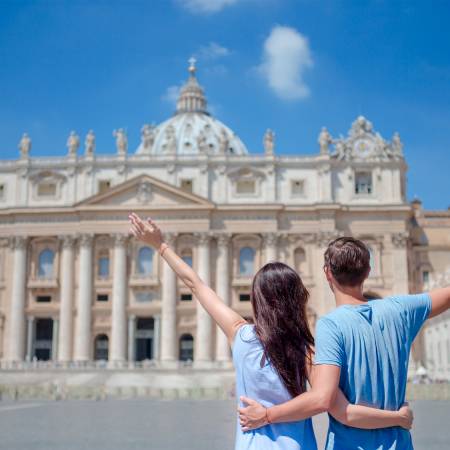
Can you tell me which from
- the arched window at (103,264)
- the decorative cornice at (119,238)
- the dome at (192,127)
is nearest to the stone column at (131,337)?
the arched window at (103,264)

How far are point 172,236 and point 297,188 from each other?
1009 cm

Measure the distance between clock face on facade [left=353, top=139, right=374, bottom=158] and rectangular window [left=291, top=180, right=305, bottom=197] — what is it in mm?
5015

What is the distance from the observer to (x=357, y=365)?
11.6 ft

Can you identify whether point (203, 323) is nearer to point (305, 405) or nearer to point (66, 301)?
point (66, 301)

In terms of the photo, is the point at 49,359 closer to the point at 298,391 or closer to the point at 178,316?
the point at 178,316

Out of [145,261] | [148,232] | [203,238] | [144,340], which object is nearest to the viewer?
[148,232]

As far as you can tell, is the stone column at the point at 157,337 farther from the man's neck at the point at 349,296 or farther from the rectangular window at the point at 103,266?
the man's neck at the point at 349,296

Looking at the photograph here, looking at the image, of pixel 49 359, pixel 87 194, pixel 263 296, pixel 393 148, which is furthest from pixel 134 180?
pixel 263 296

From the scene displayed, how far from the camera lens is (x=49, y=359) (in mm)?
52281

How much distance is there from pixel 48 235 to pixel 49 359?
30.5 feet

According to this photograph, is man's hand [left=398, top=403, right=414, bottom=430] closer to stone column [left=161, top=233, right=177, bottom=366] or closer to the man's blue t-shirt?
the man's blue t-shirt

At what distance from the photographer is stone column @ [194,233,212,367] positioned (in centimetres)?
4906

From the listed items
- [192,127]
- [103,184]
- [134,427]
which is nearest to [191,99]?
[192,127]

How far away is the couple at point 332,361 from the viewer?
3484 mm
